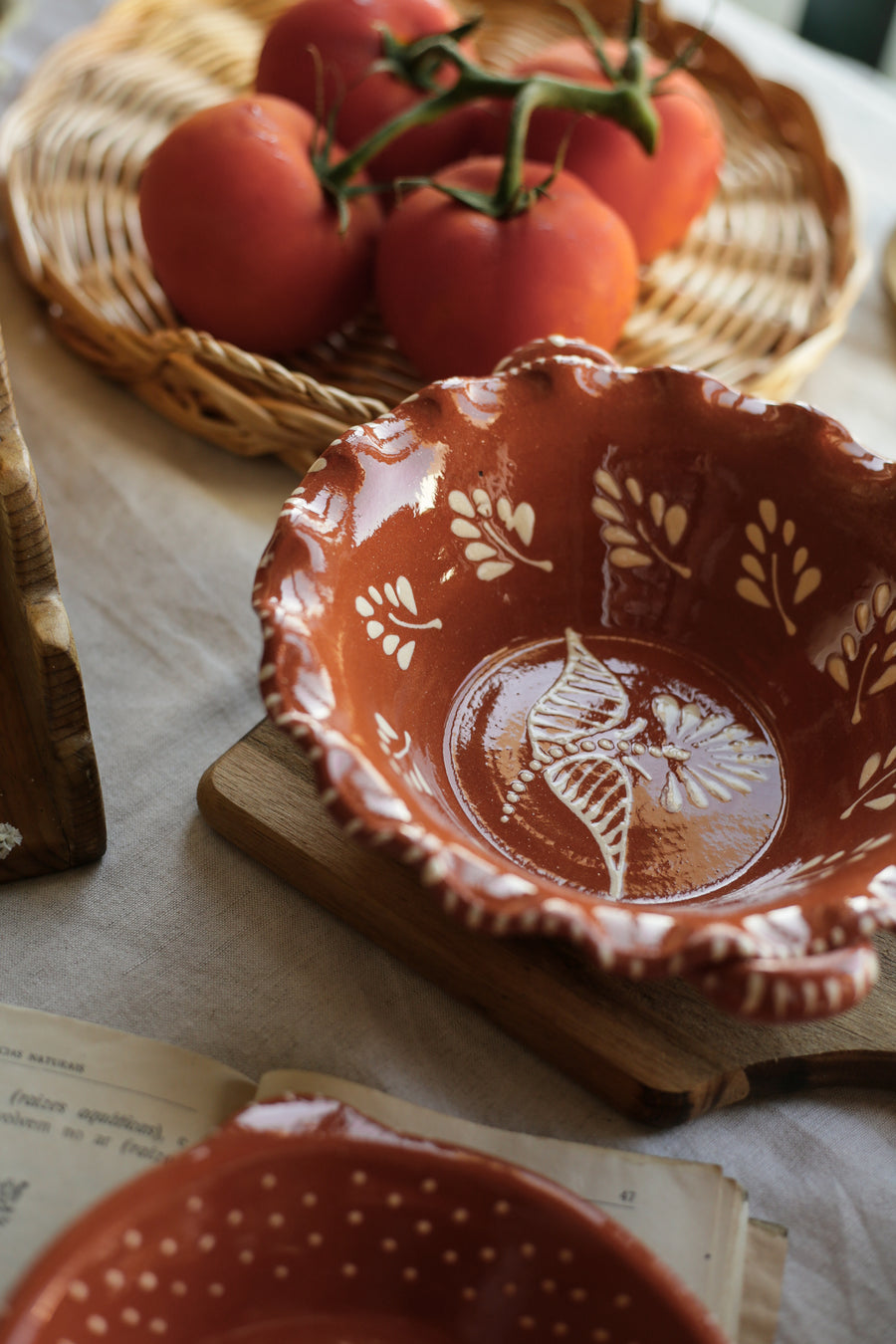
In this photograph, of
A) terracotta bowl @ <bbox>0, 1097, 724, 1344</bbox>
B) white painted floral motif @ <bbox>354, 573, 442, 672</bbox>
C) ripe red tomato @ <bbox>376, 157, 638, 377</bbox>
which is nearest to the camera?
terracotta bowl @ <bbox>0, 1097, 724, 1344</bbox>

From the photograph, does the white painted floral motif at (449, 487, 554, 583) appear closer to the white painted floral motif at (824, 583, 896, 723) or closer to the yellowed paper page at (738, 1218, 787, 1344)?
the white painted floral motif at (824, 583, 896, 723)

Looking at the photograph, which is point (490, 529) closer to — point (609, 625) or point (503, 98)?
point (609, 625)

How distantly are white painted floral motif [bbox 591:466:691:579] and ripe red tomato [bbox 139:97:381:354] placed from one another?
0.17 meters

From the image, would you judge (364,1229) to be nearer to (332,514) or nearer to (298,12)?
(332,514)

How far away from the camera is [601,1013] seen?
1.09ft

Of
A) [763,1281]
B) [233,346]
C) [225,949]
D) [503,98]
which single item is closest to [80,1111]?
[225,949]

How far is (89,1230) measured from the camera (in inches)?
9.3

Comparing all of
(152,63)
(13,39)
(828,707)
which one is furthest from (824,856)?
(13,39)

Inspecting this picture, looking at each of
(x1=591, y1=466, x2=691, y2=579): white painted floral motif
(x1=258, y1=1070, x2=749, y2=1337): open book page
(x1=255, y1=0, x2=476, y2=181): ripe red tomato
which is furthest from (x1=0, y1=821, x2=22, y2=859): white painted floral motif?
(x1=255, y1=0, x2=476, y2=181): ripe red tomato

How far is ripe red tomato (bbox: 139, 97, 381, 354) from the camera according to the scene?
474 mm

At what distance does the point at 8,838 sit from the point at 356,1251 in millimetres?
169

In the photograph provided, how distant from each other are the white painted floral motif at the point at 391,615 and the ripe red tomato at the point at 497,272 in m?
0.14

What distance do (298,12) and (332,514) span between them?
0.34m

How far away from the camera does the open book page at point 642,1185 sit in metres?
0.30
